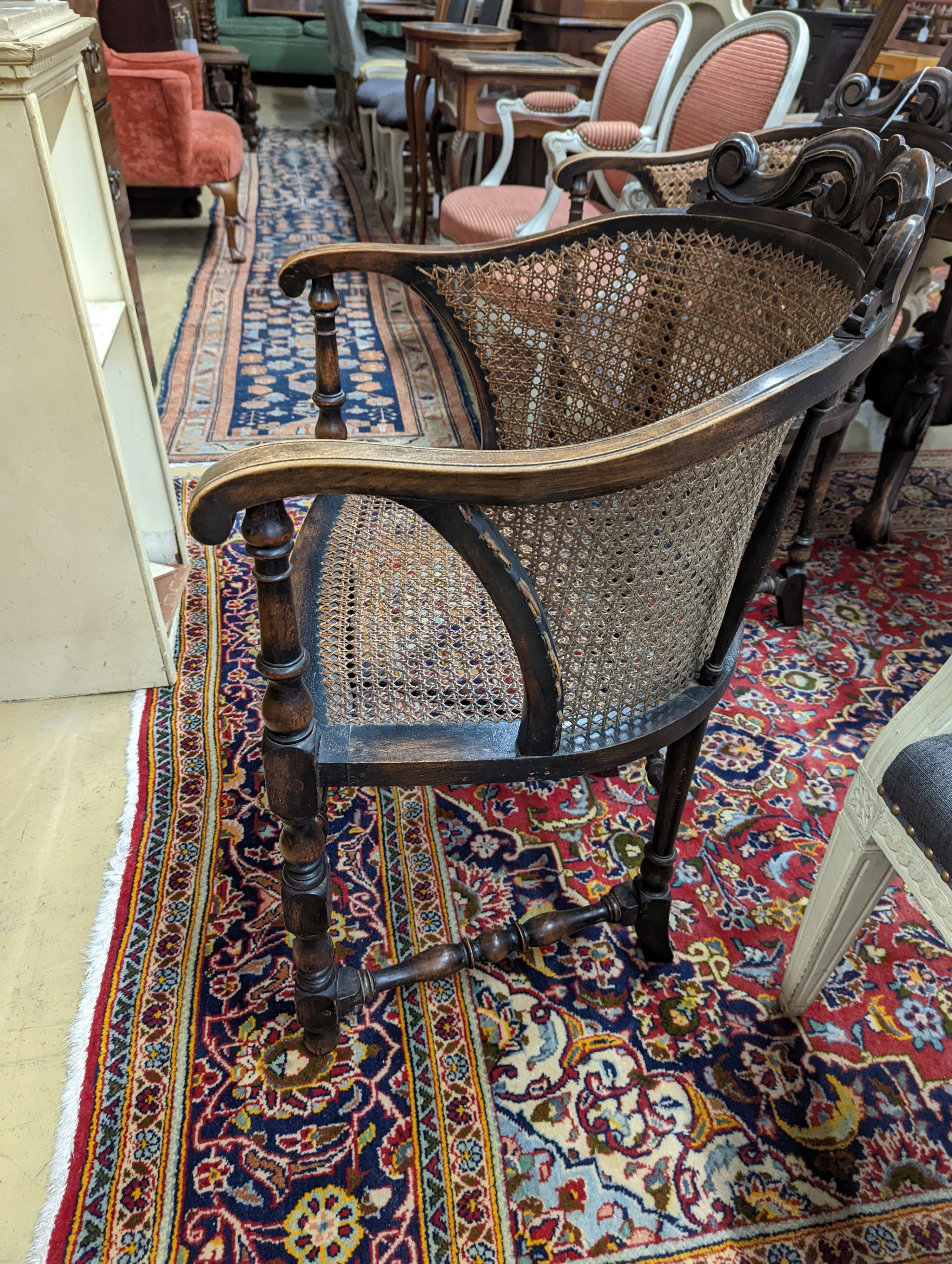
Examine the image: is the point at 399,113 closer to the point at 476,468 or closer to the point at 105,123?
the point at 105,123

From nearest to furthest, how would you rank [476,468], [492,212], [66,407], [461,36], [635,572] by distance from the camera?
1. [476,468]
2. [635,572]
3. [66,407]
4. [492,212]
5. [461,36]

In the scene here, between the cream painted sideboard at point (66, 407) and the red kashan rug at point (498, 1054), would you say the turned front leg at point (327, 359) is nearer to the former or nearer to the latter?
the cream painted sideboard at point (66, 407)

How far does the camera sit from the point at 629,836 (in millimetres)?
1405

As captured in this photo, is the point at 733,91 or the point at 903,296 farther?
the point at 733,91

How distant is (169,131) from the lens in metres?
3.35

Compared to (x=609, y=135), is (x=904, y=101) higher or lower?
higher

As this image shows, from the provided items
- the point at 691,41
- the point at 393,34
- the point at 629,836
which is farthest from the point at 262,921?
the point at 393,34

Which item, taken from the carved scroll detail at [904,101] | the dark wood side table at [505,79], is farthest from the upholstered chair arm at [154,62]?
the carved scroll detail at [904,101]

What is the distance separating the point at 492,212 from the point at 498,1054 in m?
2.23

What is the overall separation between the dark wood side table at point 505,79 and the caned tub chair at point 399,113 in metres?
0.79

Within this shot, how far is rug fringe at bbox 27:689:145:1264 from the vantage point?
3.05 ft

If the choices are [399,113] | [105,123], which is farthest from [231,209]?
[105,123]

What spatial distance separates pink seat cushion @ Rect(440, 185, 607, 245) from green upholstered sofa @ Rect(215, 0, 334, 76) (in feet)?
22.5

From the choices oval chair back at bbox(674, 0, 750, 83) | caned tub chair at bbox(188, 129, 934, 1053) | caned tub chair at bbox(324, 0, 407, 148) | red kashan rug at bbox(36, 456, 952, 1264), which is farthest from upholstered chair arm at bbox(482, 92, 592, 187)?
red kashan rug at bbox(36, 456, 952, 1264)
